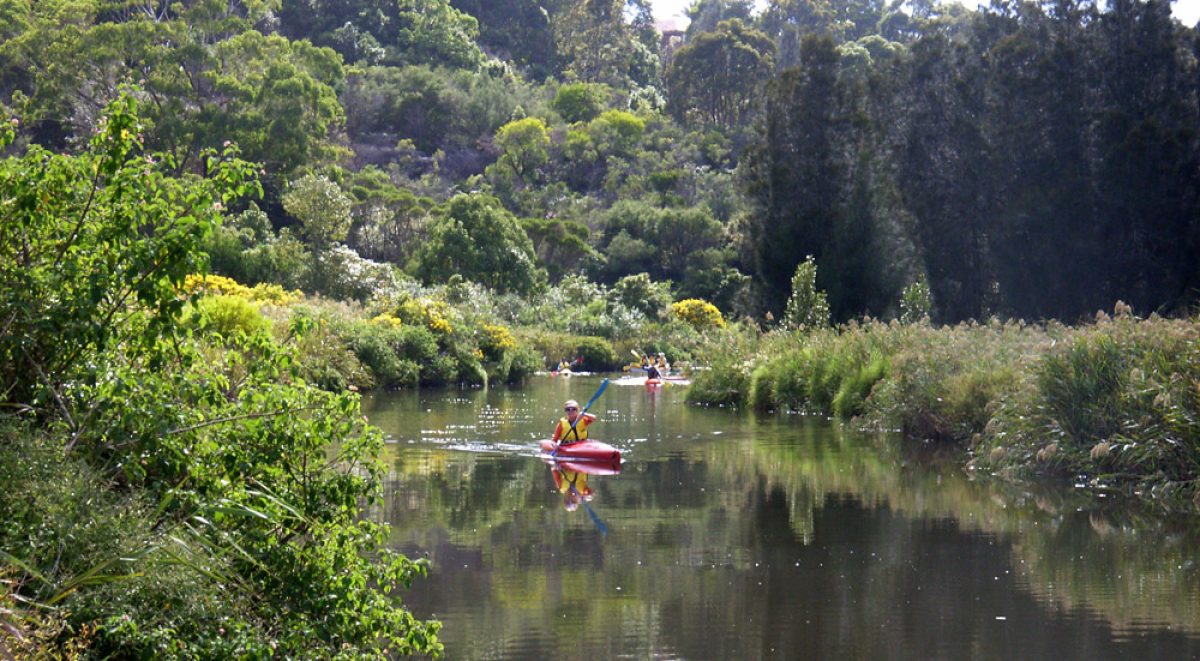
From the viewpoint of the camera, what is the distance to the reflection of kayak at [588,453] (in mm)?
19906

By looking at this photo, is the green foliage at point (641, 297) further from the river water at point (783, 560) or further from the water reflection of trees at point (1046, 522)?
the river water at point (783, 560)

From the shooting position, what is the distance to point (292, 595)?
23.0 feet

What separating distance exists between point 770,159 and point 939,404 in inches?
805

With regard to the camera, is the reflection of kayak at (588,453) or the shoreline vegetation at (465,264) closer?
the shoreline vegetation at (465,264)

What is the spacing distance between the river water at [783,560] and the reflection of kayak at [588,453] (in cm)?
31

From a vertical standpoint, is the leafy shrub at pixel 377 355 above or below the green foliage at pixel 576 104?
below

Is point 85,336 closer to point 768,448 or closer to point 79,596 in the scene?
point 79,596

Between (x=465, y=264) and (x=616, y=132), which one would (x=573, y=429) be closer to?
(x=465, y=264)

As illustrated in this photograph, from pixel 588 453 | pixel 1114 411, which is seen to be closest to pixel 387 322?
pixel 588 453

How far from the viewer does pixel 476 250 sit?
54062mm

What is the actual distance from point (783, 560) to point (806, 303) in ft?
74.9

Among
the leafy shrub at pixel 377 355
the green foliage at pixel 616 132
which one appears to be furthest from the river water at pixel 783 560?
the green foliage at pixel 616 132

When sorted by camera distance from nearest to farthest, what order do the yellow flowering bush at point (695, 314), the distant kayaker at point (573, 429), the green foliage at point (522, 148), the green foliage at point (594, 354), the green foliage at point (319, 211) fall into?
1. the distant kayaker at point (573, 429)
2. the green foliage at point (594, 354)
3. the green foliage at point (319, 211)
4. the yellow flowering bush at point (695, 314)
5. the green foliage at point (522, 148)

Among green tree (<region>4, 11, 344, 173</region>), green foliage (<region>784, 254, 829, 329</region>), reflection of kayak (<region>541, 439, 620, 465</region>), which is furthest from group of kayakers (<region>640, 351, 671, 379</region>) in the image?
green tree (<region>4, 11, 344, 173</region>)
